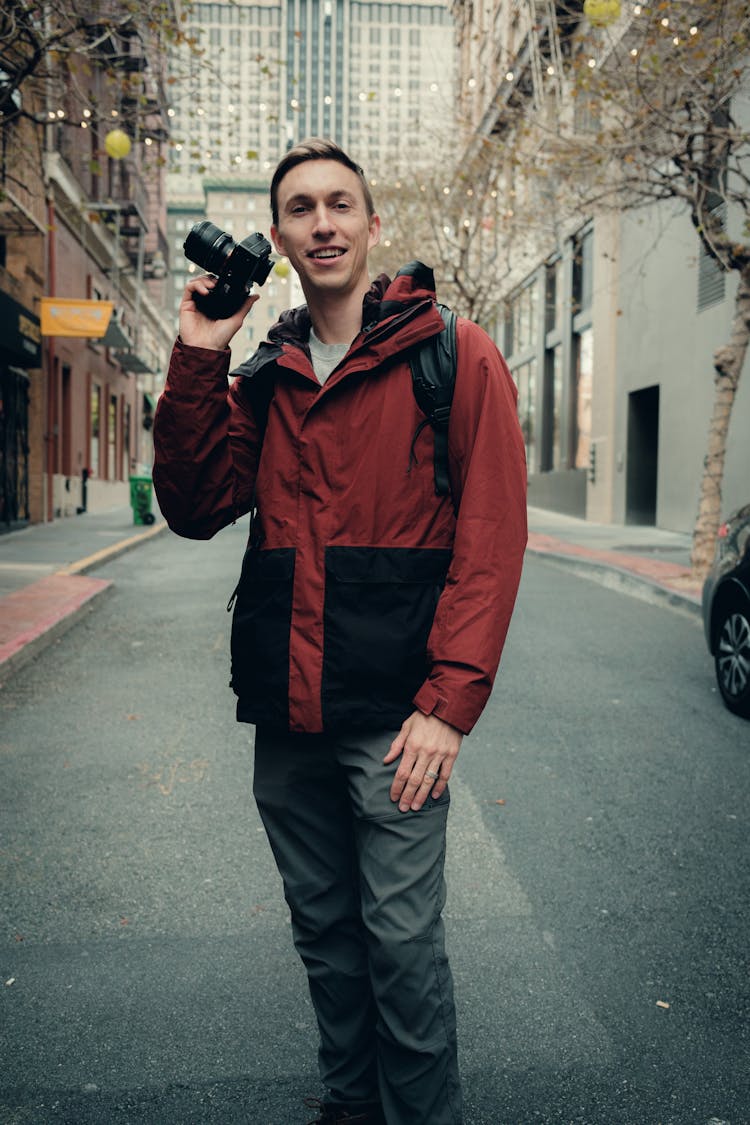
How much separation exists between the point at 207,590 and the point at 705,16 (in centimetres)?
858

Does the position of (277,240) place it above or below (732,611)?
above

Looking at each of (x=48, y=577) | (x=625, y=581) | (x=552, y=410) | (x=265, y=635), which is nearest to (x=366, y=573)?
(x=265, y=635)

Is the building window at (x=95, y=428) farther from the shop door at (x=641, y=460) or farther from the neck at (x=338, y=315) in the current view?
the neck at (x=338, y=315)

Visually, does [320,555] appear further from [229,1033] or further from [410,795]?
[229,1033]

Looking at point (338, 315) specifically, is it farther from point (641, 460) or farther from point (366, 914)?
point (641, 460)

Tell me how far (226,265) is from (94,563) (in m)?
12.4

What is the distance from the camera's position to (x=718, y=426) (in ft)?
41.3

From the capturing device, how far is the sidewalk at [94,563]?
8797 millimetres

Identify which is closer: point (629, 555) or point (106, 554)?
point (106, 554)

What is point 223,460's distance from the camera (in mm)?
2139

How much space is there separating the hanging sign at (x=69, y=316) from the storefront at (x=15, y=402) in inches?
30.4

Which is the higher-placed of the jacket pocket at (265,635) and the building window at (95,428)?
the building window at (95,428)

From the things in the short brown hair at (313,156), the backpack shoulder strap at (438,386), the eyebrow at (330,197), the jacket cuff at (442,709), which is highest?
the short brown hair at (313,156)

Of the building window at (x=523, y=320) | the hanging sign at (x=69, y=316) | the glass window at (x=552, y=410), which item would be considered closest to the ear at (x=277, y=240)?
the hanging sign at (x=69, y=316)
